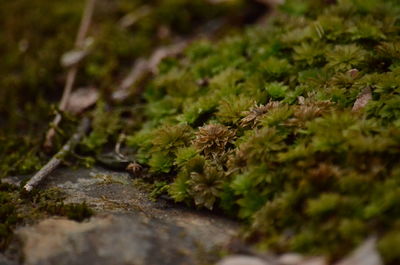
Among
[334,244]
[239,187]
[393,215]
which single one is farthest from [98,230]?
[393,215]

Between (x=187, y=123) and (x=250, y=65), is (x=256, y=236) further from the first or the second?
(x=250, y=65)

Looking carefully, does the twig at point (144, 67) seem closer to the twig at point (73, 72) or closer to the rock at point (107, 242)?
the twig at point (73, 72)

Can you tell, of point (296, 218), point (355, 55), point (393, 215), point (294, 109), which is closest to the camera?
point (393, 215)

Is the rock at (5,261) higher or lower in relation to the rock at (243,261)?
higher

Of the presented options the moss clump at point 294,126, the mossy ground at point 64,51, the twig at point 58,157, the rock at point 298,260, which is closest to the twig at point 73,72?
the mossy ground at point 64,51

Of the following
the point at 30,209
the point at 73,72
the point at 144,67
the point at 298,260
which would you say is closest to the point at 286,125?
the point at 298,260

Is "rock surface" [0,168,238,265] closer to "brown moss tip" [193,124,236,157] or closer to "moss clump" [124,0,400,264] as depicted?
"moss clump" [124,0,400,264]
